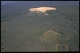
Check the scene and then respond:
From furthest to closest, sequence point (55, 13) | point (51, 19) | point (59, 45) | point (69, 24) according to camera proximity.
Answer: point (55, 13)
point (51, 19)
point (69, 24)
point (59, 45)

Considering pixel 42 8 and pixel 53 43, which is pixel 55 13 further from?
pixel 53 43

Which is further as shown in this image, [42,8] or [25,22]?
[42,8]

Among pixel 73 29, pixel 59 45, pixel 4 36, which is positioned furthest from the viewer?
pixel 73 29

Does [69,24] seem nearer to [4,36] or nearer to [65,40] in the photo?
[65,40]

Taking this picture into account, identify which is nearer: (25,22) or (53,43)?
(53,43)

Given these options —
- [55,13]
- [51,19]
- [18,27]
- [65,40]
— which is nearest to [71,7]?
[55,13]

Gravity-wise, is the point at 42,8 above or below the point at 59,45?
above

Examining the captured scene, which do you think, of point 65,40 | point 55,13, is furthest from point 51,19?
point 65,40
